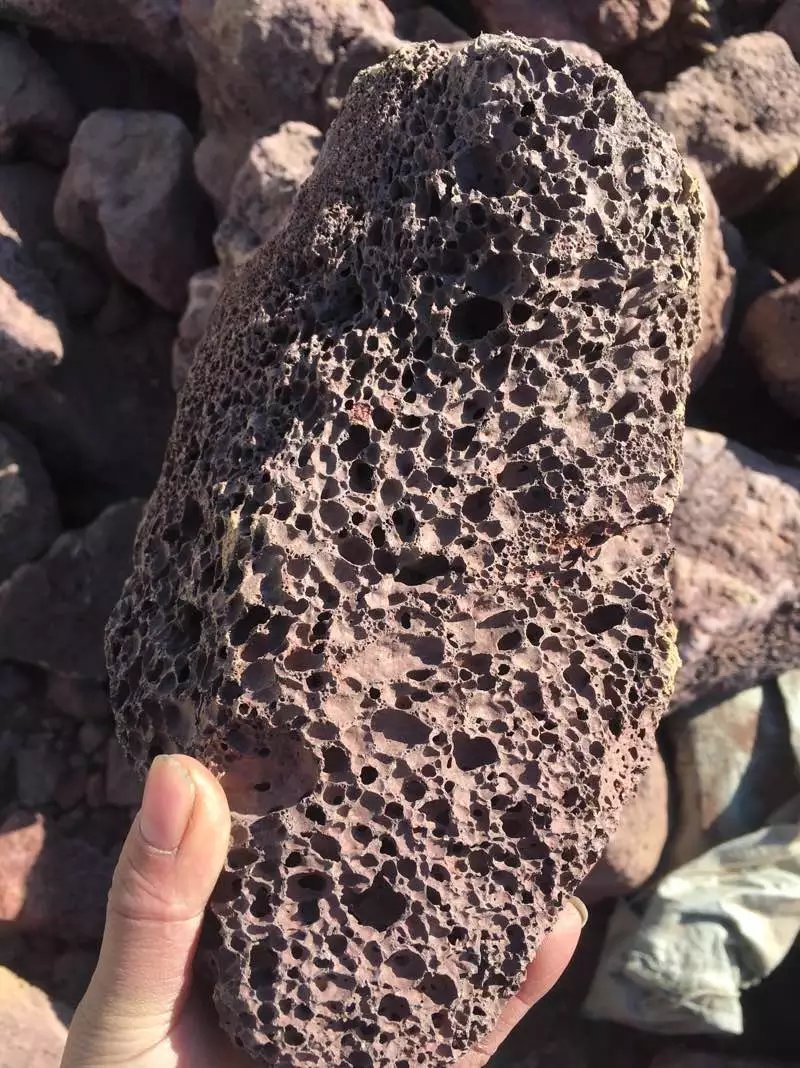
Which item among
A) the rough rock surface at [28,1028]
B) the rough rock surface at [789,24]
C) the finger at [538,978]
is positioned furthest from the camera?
the rough rock surface at [789,24]

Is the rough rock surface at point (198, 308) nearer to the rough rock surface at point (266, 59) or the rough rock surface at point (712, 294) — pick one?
the rough rock surface at point (266, 59)

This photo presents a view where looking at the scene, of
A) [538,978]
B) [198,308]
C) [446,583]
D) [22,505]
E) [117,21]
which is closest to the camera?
[446,583]

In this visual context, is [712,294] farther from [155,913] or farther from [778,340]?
[155,913]

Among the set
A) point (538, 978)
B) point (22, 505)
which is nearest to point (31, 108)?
point (22, 505)

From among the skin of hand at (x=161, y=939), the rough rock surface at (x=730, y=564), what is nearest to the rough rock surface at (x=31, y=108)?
the rough rock surface at (x=730, y=564)

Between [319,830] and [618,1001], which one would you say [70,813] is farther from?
[618,1001]

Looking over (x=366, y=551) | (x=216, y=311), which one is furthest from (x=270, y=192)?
(x=366, y=551)
